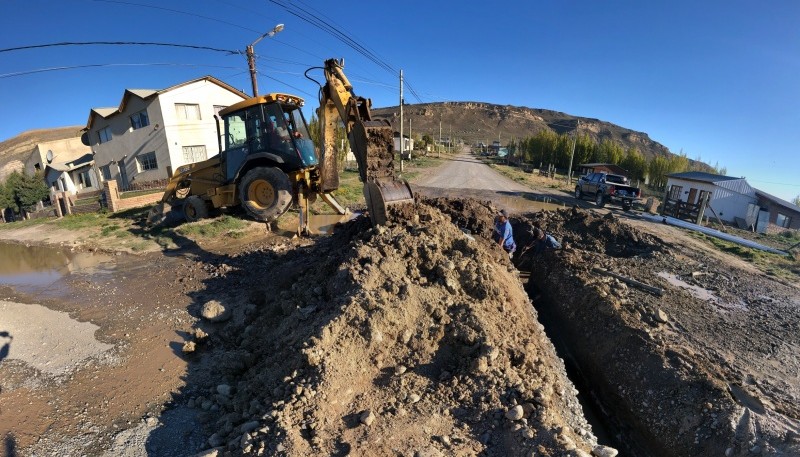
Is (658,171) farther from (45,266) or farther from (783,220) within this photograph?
(45,266)

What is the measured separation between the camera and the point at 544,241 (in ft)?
30.1

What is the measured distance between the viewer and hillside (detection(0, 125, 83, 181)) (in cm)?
4441

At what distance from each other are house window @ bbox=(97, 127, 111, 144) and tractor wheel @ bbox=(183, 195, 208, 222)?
19312 mm

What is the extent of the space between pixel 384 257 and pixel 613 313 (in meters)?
3.92

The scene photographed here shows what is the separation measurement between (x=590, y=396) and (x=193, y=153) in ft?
82.5

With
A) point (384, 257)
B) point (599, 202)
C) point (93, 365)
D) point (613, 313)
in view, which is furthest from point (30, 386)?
point (599, 202)

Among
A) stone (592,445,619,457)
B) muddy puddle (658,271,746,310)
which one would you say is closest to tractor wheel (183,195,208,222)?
stone (592,445,619,457)

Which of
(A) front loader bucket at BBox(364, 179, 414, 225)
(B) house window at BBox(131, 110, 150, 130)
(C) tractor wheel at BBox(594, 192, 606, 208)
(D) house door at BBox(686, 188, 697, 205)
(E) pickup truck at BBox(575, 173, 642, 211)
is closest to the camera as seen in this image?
(A) front loader bucket at BBox(364, 179, 414, 225)

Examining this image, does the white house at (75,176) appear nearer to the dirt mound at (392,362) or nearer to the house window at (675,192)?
the dirt mound at (392,362)

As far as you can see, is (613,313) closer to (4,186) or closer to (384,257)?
(384,257)

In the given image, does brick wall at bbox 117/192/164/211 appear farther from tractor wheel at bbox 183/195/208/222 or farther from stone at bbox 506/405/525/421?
stone at bbox 506/405/525/421

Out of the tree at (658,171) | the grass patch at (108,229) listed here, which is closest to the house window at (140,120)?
the grass patch at (108,229)

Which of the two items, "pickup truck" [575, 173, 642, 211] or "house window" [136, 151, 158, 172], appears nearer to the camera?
"pickup truck" [575, 173, 642, 211]

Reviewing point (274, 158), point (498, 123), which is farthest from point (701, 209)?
point (498, 123)
